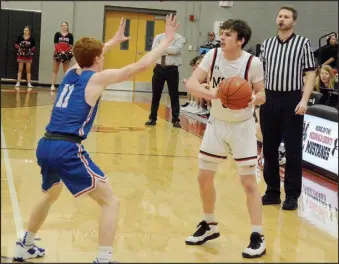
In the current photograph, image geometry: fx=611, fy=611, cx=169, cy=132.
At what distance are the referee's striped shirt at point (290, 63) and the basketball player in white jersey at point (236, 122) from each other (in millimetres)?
1371

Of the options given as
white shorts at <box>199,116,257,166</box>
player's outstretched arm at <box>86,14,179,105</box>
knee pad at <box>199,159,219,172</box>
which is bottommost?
knee pad at <box>199,159,219,172</box>

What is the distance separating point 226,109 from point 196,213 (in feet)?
4.73

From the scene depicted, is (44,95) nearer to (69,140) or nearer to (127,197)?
(127,197)

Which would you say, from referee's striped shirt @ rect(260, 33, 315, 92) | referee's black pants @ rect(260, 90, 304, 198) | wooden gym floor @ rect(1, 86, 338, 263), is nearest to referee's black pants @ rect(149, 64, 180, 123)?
wooden gym floor @ rect(1, 86, 338, 263)

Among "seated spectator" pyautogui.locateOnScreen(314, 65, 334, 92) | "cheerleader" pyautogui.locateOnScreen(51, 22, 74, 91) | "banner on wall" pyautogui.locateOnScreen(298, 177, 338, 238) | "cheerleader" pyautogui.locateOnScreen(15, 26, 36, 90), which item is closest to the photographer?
"banner on wall" pyautogui.locateOnScreen(298, 177, 338, 238)

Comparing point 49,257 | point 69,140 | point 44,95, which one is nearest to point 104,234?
point 49,257

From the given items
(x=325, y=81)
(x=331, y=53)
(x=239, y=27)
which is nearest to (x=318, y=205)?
(x=239, y=27)

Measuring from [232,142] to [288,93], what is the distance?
1570 millimetres

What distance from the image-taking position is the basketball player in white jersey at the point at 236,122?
4406mm

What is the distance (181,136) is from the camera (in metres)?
10.4

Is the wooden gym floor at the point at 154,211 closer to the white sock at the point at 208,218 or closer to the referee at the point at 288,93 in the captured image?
the white sock at the point at 208,218

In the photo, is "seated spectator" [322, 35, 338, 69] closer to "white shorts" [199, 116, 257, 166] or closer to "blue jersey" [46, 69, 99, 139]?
"white shorts" [199, 116, 257, 166]

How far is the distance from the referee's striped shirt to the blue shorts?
258cm

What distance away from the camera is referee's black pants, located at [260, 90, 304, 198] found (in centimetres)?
585
